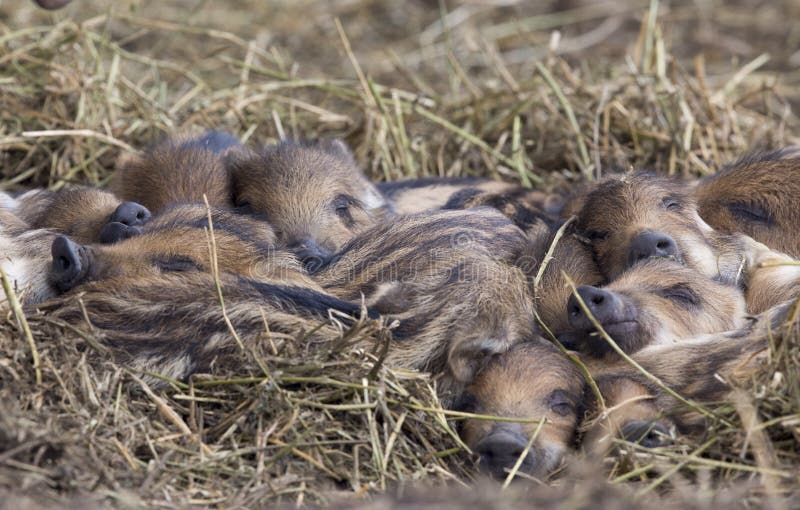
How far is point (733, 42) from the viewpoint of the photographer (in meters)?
7.56

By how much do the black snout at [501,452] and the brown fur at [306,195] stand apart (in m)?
1.15

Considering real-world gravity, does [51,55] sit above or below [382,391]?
above

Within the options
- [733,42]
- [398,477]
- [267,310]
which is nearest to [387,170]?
[267,310]

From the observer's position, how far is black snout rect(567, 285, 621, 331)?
3.29 meters

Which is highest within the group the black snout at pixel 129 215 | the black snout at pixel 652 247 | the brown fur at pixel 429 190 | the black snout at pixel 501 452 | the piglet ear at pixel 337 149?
the black snout at pixel 129 215

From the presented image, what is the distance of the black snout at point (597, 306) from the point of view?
329cm

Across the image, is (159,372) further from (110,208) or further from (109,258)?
(110,208)

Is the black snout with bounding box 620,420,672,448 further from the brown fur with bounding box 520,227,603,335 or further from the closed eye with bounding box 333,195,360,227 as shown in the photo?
the closed eye with bounding box 333,195,360,227

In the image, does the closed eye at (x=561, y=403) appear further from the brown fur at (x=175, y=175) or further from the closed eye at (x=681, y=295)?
the brown fur at (x=175, y=175)

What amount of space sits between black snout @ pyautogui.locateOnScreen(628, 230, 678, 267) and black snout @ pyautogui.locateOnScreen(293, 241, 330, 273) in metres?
1.05

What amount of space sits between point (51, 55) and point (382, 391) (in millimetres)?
3080

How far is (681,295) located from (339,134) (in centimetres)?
243

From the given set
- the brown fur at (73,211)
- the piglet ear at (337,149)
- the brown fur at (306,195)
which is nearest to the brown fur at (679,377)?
the brown fur at (306,195)

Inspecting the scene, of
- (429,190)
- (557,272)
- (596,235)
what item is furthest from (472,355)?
(429,190)
